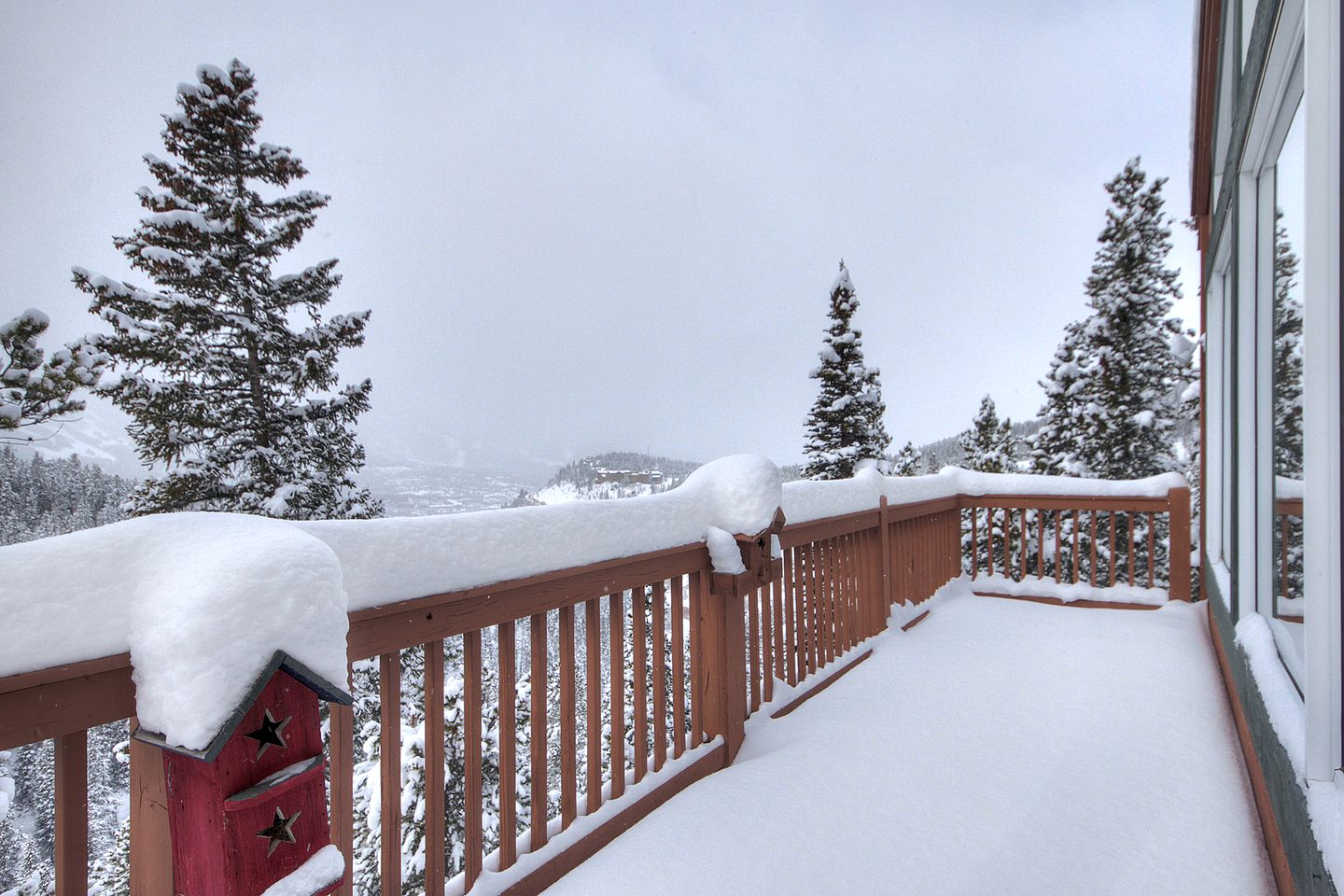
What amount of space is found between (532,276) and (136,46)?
699 inches

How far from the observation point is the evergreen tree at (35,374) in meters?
4.77

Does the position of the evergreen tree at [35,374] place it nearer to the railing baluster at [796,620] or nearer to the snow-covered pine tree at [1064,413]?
the railing baluster at [796,620]

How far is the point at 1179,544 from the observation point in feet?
13.8

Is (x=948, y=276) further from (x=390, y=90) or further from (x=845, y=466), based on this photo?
(x=390, y=90)

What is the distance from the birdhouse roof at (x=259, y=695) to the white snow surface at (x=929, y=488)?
197cm

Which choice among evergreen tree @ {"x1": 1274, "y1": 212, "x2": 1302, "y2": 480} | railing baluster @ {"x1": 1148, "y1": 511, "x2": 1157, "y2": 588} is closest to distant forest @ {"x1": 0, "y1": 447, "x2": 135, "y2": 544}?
evergreen tree @ {"x1": 1274, "y1": 212, "x2": 1302, "y2": 480}

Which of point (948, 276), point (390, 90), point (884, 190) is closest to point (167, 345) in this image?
point (390, 90)

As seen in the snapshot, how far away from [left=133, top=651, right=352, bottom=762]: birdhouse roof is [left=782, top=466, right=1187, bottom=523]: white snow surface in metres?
1.97

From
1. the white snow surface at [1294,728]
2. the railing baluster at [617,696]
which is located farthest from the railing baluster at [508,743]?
the white snow surface at [1294,728]

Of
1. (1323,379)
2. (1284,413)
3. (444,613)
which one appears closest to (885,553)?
(1284,413)

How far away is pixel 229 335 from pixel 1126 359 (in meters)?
16.3

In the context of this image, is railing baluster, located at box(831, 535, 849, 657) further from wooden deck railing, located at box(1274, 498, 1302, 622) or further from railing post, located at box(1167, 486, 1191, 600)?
railing post, located at box(1167, 486, 1191, 600)

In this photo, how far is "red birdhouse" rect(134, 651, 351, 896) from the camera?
767mm

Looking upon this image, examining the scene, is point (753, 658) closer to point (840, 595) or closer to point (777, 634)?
point (777, 634)
